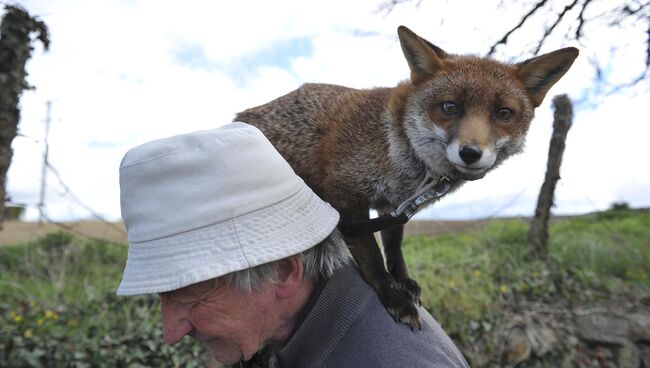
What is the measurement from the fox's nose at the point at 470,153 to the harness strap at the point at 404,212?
0.26 m

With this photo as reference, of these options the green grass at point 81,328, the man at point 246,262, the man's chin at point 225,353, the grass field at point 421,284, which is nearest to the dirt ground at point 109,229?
the grass field at point 421,284

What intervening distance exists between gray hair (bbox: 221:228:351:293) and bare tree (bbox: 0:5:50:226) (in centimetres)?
389

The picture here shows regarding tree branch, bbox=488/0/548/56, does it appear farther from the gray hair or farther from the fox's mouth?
the gray hair

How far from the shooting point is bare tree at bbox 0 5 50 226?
15.1 feet

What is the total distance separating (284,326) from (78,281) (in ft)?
19.0

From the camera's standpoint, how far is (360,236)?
7.51 ft

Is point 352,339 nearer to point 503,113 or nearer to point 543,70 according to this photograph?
point 503,113

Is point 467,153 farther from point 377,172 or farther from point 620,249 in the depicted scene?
point 620,249

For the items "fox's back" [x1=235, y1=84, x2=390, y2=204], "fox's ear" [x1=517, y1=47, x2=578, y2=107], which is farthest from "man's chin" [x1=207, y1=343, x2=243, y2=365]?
"fox's ear" [x1=517, y1=47, x2=578, y2=107]

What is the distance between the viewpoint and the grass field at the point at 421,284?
4.96m

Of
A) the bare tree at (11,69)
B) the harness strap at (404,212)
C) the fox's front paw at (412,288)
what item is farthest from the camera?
the bare tree at (11,69)

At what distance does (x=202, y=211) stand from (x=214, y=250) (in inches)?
6.0

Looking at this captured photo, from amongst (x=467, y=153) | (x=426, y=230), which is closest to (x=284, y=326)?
(x=467, y=153)

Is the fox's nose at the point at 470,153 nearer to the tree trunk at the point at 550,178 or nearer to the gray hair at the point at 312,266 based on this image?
the gray hair at the point at 312,266
